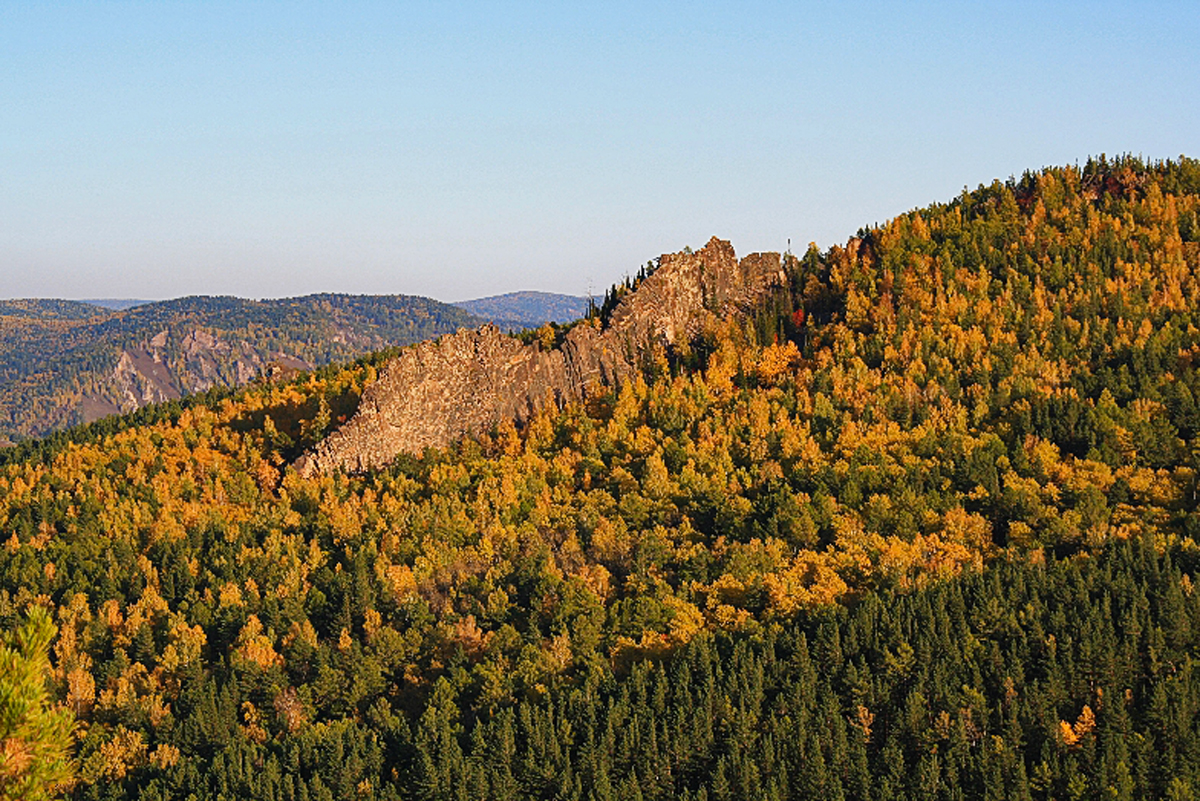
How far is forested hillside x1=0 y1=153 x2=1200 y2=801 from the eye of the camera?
10600 centimetres

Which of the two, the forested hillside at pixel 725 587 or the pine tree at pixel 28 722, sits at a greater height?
the pine tree at pixel 28 722

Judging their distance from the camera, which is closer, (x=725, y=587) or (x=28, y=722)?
(x=28, y=722)

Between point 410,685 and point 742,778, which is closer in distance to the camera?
point 742,778

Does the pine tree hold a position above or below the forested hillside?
above

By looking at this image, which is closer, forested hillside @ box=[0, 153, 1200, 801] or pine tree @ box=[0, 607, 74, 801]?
pine tree @ box=[0, 607, 74, 801]

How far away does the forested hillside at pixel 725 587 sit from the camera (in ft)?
348

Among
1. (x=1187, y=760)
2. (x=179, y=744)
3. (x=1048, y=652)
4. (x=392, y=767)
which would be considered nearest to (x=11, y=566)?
(x=179, y=744)

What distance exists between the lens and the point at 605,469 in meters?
178

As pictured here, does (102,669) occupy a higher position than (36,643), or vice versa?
(36,643)

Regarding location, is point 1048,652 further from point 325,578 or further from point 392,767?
point 325,578

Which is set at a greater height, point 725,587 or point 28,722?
point 28,722

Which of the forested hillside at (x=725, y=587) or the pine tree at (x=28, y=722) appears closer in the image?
the pine tree at (x=28, y=722)

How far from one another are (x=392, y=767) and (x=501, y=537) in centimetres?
5193

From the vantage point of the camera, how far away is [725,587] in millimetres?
135625
